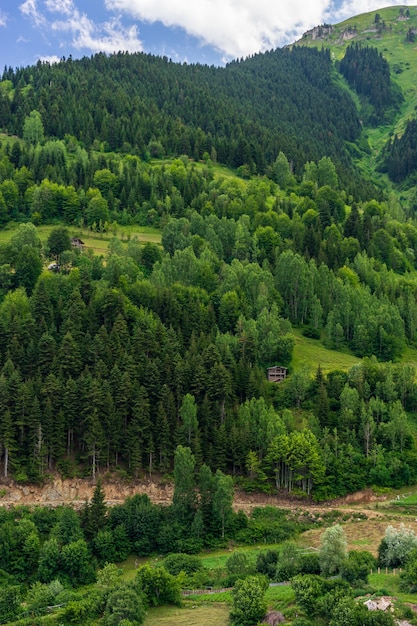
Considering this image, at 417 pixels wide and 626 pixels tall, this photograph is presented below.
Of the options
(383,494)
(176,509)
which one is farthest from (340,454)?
(176,509)

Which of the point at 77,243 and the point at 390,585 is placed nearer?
the point at 390,585

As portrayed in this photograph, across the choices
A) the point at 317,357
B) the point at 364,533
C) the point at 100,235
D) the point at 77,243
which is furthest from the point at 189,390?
the point at 100,235

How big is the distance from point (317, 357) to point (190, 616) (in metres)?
66.0

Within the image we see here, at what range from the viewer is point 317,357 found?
382ft

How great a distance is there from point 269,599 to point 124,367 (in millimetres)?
44397

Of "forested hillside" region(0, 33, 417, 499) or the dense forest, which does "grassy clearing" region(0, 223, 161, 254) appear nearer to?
the dense forest

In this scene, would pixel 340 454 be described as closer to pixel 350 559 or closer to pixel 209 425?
pixel 209 425

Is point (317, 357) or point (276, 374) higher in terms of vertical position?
point (317, 357)

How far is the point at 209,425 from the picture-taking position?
9000 cm

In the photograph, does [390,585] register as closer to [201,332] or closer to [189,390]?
[189,390]

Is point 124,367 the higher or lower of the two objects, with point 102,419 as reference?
higher

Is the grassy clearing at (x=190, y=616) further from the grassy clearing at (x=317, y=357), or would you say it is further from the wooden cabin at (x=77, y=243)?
the wooden cabin at (x=77, y=243)

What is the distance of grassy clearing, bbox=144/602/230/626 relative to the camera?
54.8 m

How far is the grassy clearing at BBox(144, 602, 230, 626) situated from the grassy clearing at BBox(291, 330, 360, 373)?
55060 millimetres
